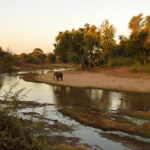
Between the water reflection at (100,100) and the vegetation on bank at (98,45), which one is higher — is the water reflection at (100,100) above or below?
below

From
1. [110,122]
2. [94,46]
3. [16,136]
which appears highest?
[94,46]

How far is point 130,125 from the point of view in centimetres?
796

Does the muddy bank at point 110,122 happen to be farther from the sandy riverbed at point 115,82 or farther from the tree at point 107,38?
the tree at point 107,38

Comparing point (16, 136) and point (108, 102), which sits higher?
point (16, 136)

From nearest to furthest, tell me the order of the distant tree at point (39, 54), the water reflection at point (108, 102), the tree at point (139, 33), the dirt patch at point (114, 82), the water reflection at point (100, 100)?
the water reflection at point (108, 102) < the water reflection at point (100, 100) < the dirt patch at point (114, 82) < the tree at point (139, 33) < the distant tree at point (39, 54)

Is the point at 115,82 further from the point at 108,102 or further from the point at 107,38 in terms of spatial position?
the point at 107,38

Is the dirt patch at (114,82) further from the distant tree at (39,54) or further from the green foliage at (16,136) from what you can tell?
the distant tree at (39,54)

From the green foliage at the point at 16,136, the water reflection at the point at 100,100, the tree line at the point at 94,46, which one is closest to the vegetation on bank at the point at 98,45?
the tree line at the point at 94,46

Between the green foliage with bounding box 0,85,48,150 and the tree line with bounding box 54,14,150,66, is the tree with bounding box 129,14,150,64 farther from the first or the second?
the green foliage with bounding box 0,85,48,150

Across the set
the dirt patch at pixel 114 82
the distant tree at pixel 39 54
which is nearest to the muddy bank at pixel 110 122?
the dirt patch at pixel 114 82

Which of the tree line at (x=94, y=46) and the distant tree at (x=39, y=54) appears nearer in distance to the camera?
the tree line at (x=94, y=46)

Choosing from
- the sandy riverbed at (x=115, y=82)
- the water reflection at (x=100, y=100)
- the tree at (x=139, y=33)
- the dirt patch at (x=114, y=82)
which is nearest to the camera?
the water reflection at (x=100, y=100)

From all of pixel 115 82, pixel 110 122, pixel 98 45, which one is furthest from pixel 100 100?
pixel 98 45

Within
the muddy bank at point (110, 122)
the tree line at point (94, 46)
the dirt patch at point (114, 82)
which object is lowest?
the muddy bank at point (110, 122)
